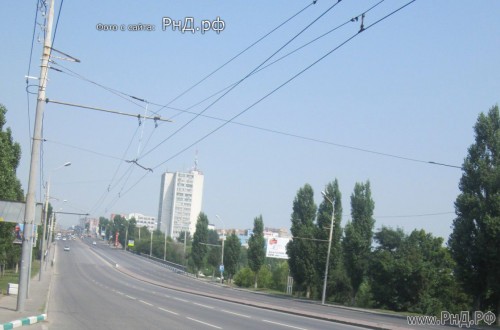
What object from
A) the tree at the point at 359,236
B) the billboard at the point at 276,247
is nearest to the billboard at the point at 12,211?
the tree at the point at 359,236

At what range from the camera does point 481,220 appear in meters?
42.0

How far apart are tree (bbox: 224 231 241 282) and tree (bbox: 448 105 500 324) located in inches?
2092

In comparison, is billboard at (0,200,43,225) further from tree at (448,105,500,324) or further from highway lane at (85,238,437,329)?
tree at (448,105,500,324)

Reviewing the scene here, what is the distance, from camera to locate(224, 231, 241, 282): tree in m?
94.1

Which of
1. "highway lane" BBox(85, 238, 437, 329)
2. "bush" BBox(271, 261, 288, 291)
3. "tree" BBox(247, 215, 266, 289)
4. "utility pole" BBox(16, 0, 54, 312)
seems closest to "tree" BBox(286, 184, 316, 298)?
"highway lane" BBox(85, 238, 437, 329)

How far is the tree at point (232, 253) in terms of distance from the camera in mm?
94062

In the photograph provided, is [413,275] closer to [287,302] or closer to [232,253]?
[287,302]

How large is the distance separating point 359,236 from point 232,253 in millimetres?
33831

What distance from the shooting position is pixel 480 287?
4247 centimetres

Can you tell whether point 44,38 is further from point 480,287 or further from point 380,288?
point 380,288

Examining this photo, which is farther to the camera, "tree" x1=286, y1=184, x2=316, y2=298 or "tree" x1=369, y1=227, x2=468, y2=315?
"tree" x1=286, y1=184, x2=316, y2=298

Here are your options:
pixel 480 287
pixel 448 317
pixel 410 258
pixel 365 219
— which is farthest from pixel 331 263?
pixel 448 317

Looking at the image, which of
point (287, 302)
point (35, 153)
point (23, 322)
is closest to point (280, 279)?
point (287, 302)

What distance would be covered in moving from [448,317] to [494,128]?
17.8 m
